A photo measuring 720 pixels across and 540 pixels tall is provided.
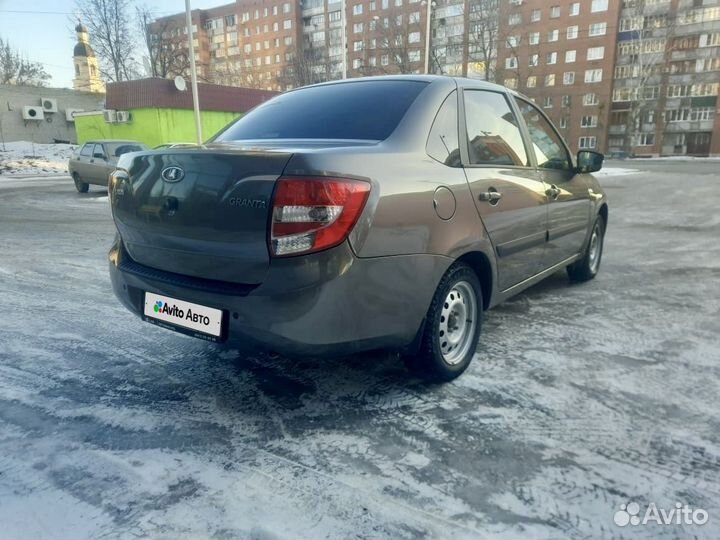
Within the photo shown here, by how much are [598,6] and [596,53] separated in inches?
201

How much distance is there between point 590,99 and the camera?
57.8m

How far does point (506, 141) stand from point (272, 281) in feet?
6.42

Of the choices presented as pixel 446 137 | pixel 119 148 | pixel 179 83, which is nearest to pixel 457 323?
pixel 446 137

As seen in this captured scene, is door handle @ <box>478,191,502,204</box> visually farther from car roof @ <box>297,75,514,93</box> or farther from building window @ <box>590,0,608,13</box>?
building window @ <box>590,0,608,13</box>

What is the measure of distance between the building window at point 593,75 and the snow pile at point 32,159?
54.9 metres

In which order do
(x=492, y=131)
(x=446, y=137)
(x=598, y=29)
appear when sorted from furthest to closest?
(x=598, y=29) → (x=492, y=131) → (x=446, y=137)

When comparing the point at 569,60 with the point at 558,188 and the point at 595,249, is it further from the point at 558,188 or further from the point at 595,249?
the point at 558,188

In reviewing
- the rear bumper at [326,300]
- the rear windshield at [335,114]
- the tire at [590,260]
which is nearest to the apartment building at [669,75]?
the tire at [590,260]

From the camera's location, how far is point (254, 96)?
30031mm

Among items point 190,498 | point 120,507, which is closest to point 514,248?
point 190,498

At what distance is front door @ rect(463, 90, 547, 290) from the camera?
8.94ft

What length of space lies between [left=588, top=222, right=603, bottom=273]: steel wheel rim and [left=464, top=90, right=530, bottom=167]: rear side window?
182 cm

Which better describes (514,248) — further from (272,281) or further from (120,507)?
(120,507)

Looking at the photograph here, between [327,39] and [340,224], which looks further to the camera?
[327,39]
